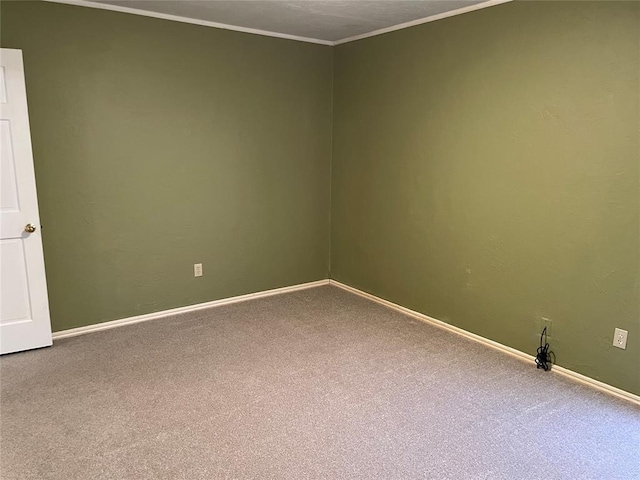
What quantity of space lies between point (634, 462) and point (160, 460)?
2230 millimetres

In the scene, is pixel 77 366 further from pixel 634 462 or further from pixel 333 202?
pixel 634 462

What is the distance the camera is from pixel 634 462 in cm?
219

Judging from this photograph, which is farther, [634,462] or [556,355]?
[556,355]

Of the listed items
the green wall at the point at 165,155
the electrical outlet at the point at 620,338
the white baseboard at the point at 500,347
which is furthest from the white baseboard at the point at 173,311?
the electrical outlet at the point at 620,338

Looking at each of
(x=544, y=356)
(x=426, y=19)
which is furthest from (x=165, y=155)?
(x=544, y=356)

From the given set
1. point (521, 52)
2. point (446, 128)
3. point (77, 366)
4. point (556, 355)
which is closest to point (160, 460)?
point (77, 366)

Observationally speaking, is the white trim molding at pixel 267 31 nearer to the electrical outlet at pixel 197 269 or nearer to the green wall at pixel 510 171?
the green wall at pixel 510 171

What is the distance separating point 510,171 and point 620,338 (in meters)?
1.24

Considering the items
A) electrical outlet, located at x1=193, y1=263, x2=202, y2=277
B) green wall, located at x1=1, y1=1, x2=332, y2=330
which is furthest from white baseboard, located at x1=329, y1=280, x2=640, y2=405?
electrical outlet, located at x1=193, y1=263, x2=202, y2=277

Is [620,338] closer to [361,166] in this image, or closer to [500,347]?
[500,347]

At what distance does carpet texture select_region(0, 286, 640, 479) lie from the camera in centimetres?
214

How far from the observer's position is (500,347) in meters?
3.39

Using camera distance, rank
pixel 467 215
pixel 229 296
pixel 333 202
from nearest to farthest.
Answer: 1. pixel 467 215
2. pixel 229 296
3. pixel 333 202

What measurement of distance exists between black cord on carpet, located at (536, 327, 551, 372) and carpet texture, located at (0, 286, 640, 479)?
0.27 ft
